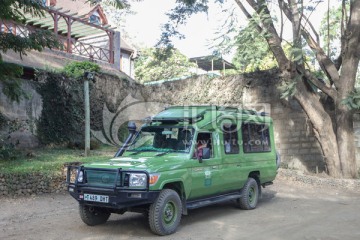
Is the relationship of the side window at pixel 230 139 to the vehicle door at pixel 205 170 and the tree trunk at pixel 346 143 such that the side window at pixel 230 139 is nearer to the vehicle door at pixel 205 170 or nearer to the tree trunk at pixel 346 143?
the vehicle door at pixel 205 170

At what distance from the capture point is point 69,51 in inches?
819

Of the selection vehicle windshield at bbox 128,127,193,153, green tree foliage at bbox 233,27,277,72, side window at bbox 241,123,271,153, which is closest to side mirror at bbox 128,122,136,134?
Result: vehicle windshield at bbox 128,127,193,153

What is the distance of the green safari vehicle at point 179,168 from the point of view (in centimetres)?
638

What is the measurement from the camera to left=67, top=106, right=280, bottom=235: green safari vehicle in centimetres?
638

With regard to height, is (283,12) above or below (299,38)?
above

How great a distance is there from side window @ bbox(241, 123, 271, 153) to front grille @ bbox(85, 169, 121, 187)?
3.61 m

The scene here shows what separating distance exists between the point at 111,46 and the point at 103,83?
5919 mm

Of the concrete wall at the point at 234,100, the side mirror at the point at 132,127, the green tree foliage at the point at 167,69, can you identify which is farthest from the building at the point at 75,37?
the side mirror at the point at 132,127

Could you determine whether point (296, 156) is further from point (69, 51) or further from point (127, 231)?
point (69, 51)

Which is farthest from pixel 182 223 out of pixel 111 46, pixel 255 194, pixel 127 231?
pixel 111 46

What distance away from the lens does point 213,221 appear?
773 cm

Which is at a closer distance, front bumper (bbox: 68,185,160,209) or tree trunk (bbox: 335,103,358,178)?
front bumper (bbox: 68,185,160,209)

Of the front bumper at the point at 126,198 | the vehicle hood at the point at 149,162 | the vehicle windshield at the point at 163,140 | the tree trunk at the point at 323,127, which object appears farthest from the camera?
the tree trunk at the point at 323,127

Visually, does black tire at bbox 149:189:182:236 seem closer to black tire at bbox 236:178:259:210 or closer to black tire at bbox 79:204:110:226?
black tire at bbox 79:204:110:226
